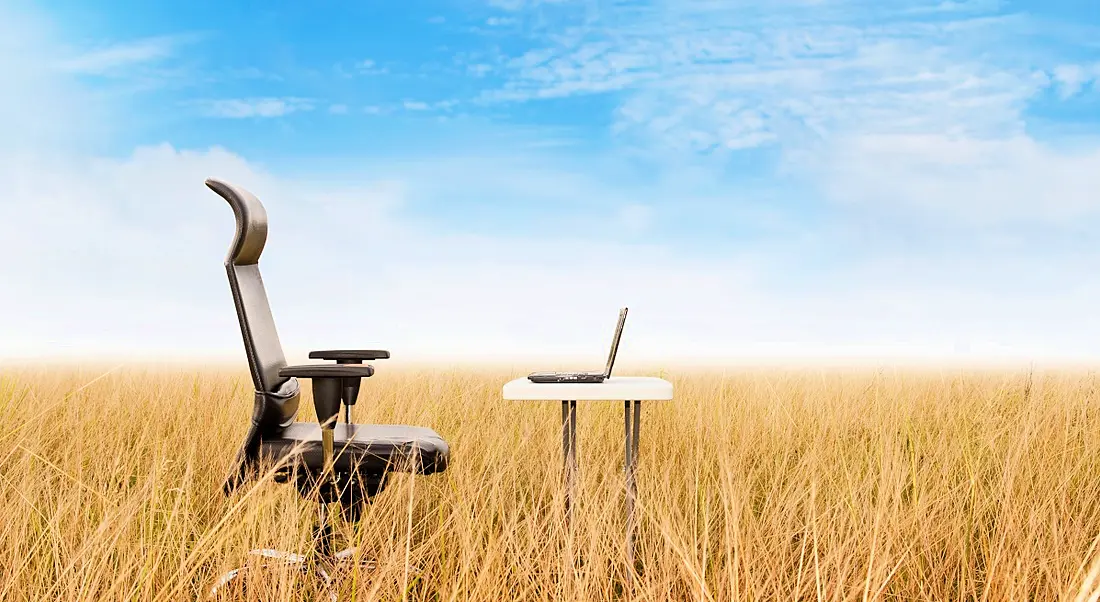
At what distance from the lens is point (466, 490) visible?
Result: 288 centimetres

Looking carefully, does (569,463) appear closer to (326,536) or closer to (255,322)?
(326,536)

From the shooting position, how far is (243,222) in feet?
8.70

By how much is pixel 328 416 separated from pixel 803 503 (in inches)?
64.4

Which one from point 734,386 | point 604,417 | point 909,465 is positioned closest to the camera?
point 909,465

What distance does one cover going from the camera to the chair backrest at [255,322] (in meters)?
2.57

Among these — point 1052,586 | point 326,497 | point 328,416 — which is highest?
point 328,416

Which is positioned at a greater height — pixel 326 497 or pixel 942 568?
pixel 326 497

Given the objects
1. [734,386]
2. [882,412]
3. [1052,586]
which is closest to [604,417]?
[882,412]

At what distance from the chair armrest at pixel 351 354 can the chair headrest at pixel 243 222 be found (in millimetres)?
386

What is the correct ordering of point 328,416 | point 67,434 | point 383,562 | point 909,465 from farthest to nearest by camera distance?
point 67,434 → point 909,465 → point 328,416 → point 383,562

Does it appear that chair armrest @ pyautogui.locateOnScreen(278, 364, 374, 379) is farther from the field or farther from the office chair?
the field

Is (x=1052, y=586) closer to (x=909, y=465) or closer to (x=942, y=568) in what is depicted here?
(x=942, y=568)

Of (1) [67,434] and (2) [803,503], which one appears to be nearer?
(2) [803,503]

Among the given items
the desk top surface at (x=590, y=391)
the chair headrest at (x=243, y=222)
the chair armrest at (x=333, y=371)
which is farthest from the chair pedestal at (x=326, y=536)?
the chair headrest at (x=243, y=222)
